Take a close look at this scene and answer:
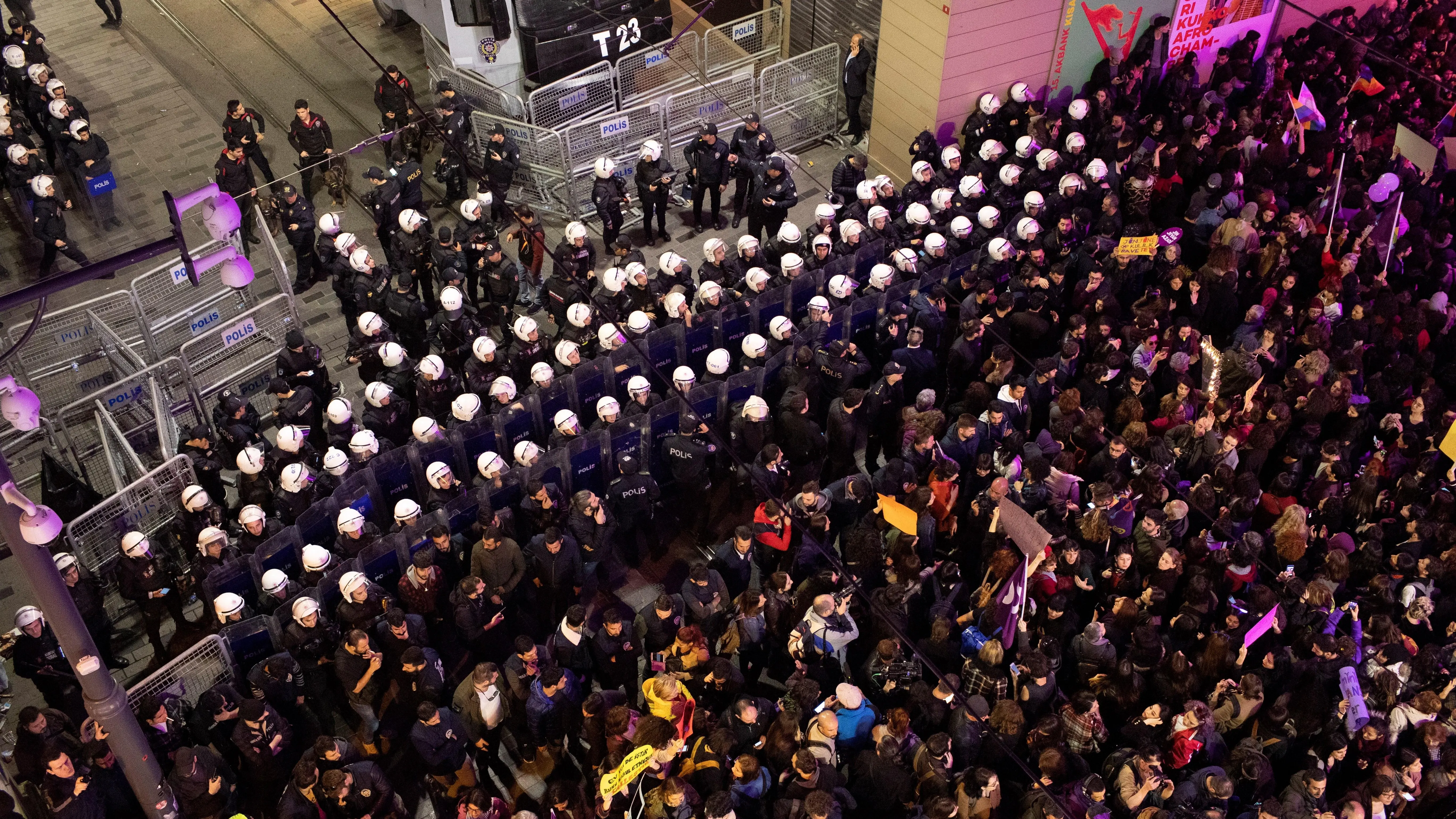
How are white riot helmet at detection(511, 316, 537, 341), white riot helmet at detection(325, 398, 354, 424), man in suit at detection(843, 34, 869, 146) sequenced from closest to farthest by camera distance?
white riot helmet at detection(325, 398, 354, 424) < white riot helmet at detection(511, 316, 537, 341) < man in suit at detection(843, 34, 869, 146)

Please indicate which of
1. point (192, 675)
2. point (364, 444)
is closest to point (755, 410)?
point (364, 444)

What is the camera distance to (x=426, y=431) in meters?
10.9

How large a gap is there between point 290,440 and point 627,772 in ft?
16.1

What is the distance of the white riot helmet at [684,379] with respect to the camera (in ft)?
38.4

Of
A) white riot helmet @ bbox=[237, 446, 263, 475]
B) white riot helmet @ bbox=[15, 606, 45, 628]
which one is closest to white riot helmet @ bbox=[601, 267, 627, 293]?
white riot helmet @ bbox=[237, 446, 263, 475]

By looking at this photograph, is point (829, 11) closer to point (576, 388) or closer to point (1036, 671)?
point (576, 388)

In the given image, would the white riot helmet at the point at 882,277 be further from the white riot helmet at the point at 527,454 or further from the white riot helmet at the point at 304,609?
the white riot helmet at the point at 304,609

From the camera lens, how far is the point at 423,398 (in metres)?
12.0

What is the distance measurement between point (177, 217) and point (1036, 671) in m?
6.19

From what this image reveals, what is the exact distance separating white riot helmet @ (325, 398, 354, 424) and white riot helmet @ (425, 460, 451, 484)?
1.38m

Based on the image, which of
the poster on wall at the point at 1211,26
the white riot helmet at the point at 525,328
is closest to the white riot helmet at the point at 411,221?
the white riot helmet at the point at 525,328

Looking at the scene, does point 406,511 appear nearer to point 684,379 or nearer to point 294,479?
point 294,479

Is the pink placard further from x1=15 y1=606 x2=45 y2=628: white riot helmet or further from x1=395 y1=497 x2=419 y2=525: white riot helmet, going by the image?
x1=15 y1=606 x2=45 y2=628: white riot helmet

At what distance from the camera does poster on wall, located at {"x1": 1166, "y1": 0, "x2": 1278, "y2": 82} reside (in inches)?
673
